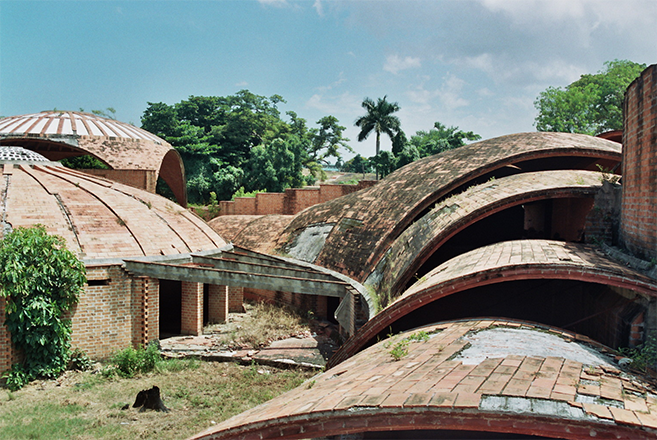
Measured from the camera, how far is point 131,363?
11.2m

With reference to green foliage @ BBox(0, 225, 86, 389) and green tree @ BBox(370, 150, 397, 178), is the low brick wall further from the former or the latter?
green foliage @ BBox(0, 225, 86, 389)

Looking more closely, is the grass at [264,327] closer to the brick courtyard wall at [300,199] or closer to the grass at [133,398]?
the grass at [133,398]

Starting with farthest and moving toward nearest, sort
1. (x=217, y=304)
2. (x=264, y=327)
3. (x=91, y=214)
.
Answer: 1. (x=217, y=304)
2. (x=264, y=327)
3. (x=91, y=214)

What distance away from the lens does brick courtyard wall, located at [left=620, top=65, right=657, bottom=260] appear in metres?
6.29

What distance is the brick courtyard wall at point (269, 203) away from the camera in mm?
27000

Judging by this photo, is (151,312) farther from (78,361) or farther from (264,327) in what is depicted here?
(264,327)

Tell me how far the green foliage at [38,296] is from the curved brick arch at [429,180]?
7.52 meters

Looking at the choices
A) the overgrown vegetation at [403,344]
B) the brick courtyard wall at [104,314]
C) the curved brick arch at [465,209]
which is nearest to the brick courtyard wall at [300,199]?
the curved brick arch at [465,209]

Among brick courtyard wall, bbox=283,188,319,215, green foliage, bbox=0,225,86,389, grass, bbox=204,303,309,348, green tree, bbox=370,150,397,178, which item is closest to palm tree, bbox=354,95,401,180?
green tree, bbox=370,150,397,178

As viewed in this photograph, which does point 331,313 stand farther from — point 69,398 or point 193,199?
point 193,199

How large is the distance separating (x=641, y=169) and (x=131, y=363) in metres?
11.7

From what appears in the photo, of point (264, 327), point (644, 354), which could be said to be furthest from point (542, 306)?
point (264, 327)

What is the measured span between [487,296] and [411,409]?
22.6 ft

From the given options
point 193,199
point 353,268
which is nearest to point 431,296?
point 353,268
